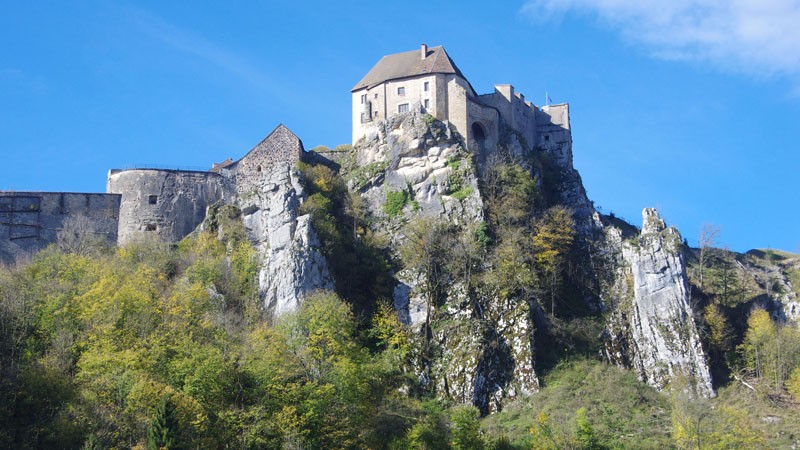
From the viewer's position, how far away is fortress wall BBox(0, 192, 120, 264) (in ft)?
219

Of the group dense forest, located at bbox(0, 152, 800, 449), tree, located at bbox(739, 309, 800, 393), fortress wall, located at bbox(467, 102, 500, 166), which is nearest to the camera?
dense forest, located at bbox(0, 152, 800, 449)

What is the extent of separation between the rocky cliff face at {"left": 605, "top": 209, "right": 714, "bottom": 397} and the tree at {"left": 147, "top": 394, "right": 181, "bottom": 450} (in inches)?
1030

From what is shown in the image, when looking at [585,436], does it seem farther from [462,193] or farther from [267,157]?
[267,157]

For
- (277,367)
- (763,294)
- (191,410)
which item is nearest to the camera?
(191,410)

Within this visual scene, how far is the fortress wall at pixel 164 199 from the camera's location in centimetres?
6975

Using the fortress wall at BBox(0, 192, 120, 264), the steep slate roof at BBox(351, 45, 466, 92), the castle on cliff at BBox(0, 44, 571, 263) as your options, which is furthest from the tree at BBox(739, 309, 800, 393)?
the fortress wall at BBox(0, 192, 120, 264)

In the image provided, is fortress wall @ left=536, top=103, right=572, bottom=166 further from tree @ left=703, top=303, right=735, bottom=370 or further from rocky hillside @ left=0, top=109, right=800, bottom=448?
tree @ left=703, top=303, right=735, bottom=370

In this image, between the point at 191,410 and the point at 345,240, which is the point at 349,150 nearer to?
the point at 345,240

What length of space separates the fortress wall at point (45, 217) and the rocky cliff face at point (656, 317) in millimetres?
30417

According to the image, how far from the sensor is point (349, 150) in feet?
247

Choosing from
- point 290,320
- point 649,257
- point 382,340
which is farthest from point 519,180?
point 290,320

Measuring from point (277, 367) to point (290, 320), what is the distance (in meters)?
6.43

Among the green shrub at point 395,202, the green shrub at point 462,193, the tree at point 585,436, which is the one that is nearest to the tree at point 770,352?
the tree at point 585,436

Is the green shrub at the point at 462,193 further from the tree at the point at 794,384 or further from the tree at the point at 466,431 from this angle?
the tree at the point at 794,384
